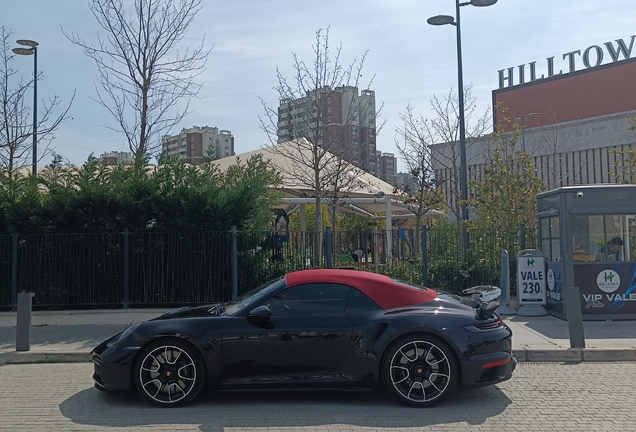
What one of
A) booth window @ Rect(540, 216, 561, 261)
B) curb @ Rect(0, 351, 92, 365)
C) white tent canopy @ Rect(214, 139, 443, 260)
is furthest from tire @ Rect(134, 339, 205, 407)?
white tent canopy @ Rect(214, 139, 443, 260)

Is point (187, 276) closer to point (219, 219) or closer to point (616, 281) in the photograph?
point (219, 219)

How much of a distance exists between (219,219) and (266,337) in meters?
7.26

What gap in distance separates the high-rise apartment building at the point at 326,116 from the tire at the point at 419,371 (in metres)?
10.8

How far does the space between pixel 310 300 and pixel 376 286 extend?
2.50 feet

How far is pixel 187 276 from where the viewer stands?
44.1 ft

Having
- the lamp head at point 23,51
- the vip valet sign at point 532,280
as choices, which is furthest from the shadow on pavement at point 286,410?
the lamp head at point 23,51

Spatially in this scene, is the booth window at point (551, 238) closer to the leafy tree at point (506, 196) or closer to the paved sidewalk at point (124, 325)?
the paved sidewalk at point (124, 325)

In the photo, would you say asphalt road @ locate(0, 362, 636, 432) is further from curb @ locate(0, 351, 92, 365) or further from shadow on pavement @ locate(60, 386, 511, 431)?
curb @ locate(0, 351, 92, 365)

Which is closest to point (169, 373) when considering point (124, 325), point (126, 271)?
point (124, 325)

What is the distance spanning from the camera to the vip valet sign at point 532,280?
1276 centimetres

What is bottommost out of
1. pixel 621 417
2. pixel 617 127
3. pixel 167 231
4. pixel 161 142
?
pixel 621 417

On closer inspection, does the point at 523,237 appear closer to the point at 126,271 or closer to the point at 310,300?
the point at 310,300

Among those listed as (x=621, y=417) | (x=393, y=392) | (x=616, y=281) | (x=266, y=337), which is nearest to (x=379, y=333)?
(x=393, y=392)

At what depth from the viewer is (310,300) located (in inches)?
271
